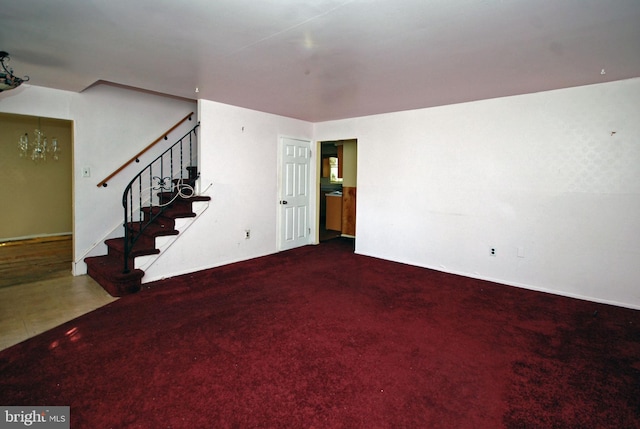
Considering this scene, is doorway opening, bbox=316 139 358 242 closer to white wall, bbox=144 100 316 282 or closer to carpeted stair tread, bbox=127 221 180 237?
white wall, bbox=144 100 316 282

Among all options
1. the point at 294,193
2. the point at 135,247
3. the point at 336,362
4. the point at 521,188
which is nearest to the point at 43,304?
the point at 135,247

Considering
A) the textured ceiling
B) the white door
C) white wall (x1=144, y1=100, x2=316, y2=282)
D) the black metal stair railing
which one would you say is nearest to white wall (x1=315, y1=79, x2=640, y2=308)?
the textured ceiling

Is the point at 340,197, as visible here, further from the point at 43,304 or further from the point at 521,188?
the point at 43,304

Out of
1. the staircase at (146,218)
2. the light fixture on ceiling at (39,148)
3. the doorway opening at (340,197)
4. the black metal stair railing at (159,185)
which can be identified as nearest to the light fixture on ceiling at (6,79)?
the staircase at (146,218)

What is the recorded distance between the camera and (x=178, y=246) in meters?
4.26

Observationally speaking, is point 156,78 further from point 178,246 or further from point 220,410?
point 220,410

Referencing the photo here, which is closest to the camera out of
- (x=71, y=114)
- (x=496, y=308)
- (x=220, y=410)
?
(x=220, y=410)

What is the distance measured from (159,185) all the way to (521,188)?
5108mm

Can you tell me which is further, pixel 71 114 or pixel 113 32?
pixel 71 114

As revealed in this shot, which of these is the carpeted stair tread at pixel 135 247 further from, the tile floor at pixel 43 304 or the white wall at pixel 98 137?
the tile floor at pixel 43 304

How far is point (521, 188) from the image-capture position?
3930 millimetres

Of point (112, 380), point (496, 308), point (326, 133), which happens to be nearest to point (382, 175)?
point (326, 133)

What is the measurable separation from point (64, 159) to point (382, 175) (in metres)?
6.37

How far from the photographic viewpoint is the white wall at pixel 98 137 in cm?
393
